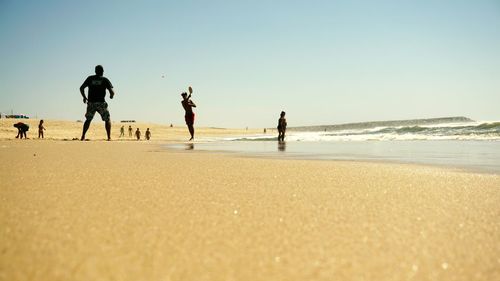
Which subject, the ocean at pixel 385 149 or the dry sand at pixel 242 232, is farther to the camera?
the ocean at pixel 385 149

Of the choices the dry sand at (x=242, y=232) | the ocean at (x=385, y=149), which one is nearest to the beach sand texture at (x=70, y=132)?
the ocean at (x=385, y=149)

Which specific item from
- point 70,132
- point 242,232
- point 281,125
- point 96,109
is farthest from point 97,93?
point 70,132

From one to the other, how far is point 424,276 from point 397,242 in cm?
24

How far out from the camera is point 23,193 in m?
1.70

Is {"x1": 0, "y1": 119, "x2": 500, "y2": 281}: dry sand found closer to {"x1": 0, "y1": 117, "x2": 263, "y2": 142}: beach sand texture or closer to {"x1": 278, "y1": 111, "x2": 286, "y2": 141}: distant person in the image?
{"x1": 278, "y1": 111, "x2": 286, "y2": 141}: distant person

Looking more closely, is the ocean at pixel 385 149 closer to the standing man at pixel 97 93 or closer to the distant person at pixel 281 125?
the distant person at pixel 281 125

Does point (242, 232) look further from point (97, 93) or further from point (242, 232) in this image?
point (97, 93)

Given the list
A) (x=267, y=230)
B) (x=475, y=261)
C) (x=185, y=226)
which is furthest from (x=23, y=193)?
(x=475, y=261)

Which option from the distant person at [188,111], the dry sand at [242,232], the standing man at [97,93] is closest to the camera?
the dry sand at [242,232]

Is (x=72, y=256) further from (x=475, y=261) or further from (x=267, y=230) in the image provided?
(x=475, y=261)

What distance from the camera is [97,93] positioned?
9078mm

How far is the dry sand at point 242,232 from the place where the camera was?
88 cm

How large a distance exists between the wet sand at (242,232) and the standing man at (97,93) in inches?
292

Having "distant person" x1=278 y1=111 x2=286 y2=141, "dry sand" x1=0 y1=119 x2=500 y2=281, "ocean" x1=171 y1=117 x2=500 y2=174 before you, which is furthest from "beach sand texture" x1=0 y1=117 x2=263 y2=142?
"dry sand" x1=0 y1=119 x2=500 y2=281
